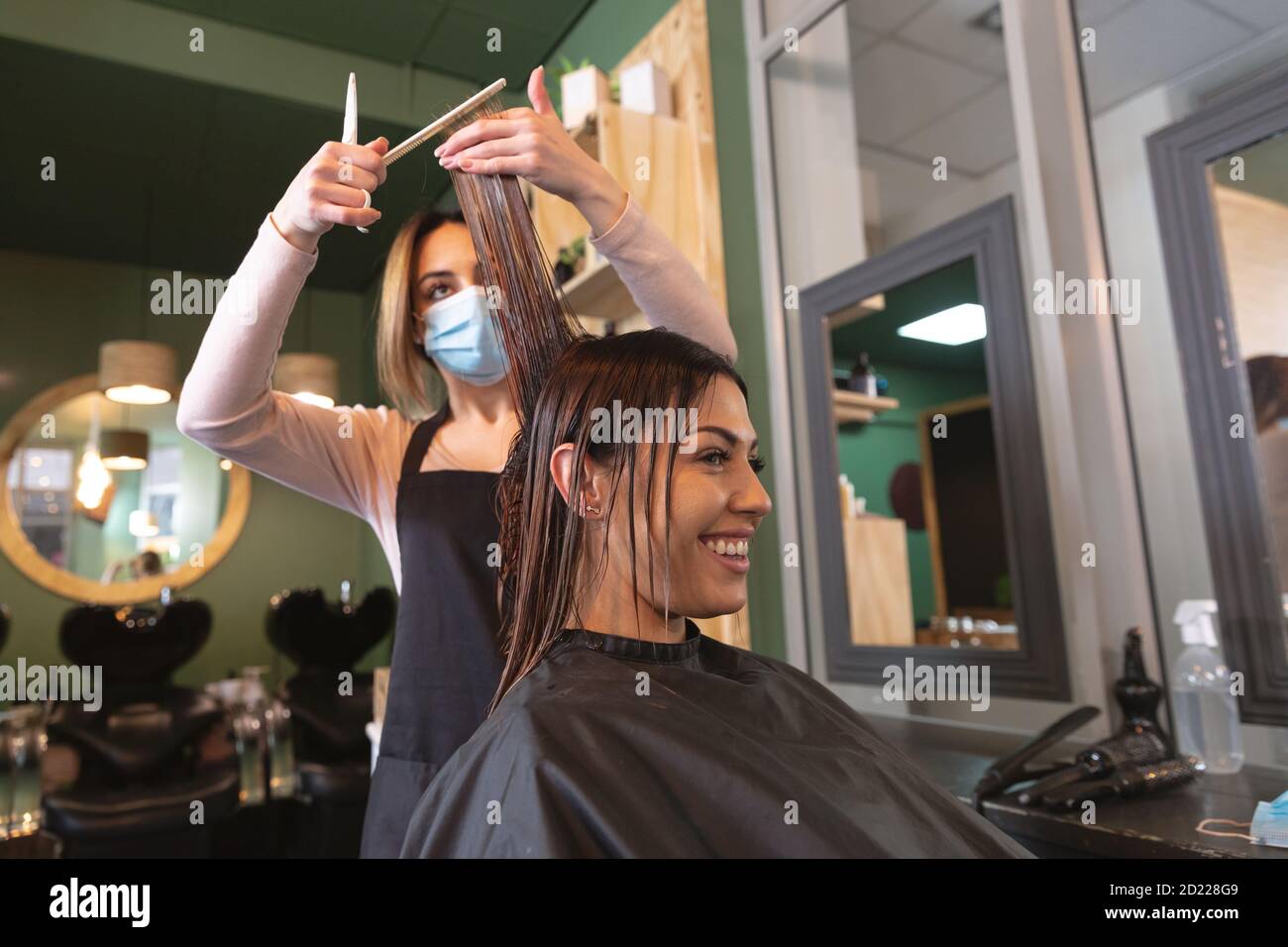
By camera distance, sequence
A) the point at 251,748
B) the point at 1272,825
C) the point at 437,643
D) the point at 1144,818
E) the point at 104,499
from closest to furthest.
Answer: the point at 1272,825, the point at 1144,818, the point at 437,643, the point at 251,748, the point at 104,499

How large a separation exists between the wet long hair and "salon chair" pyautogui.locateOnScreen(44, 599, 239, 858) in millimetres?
2675

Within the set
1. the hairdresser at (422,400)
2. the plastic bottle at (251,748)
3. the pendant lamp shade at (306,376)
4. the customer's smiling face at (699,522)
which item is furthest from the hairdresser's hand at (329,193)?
the pendant lamp shade at (306,376)

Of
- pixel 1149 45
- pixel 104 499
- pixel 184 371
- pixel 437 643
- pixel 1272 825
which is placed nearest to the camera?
pixel 1272 825

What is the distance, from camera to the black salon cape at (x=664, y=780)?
32.8 inches

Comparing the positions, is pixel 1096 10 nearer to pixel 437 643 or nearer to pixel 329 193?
pixel 329 193

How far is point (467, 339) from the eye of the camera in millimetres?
1341

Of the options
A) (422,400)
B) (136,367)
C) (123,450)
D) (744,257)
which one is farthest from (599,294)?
(123,450)

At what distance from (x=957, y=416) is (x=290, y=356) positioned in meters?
3.81

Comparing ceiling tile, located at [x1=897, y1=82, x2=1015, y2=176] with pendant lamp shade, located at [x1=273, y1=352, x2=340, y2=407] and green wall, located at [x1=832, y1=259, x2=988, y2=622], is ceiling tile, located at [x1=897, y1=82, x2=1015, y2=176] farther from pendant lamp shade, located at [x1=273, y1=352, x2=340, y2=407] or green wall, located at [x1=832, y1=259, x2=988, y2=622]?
pendant lamp shade, located at [x1=273, y1=352, x2=340, y2=407]

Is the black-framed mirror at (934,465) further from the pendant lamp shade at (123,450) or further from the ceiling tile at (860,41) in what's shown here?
the pendant lamp shade at (123,450)

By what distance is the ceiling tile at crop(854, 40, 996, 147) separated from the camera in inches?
80.1

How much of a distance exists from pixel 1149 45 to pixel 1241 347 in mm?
616
